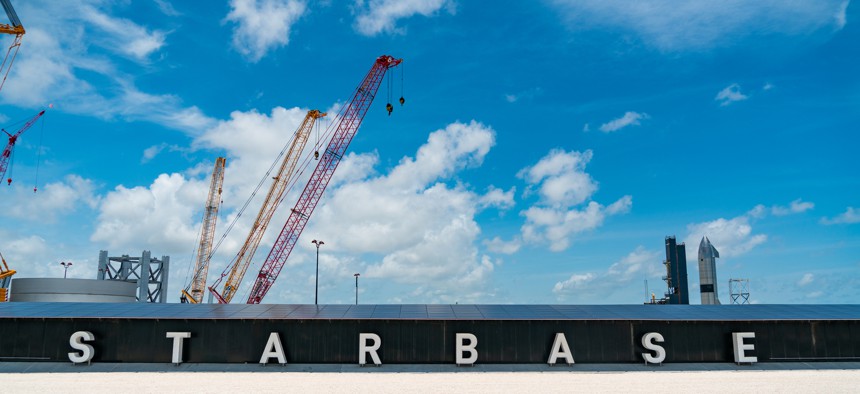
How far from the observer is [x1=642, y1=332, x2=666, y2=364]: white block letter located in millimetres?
42469

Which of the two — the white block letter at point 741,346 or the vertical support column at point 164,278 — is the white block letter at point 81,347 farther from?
the vertical support column at point 164,278

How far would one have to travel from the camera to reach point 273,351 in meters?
41.8

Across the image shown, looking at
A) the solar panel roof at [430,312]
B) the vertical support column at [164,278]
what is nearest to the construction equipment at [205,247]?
the vertical support column at [164,278]

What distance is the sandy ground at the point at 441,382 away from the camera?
1419 inches

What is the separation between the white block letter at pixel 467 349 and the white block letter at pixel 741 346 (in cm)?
1571

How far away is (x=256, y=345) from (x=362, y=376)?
7.26 metres

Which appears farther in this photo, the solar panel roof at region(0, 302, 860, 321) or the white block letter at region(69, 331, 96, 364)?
the solar panel roof at region(0, 302, 860, 321)

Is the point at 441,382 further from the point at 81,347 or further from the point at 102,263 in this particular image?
the point at 102,263

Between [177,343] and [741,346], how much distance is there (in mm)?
33544

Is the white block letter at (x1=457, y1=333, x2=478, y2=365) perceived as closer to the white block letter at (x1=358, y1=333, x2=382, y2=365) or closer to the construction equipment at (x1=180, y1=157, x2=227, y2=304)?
the white block letter at (x1=358, y1=333, x2=382, y2=365)

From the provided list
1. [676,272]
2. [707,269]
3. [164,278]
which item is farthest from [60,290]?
[676,272]

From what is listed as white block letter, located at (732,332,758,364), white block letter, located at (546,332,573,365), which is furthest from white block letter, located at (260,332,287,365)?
white block letter, located at (732,332,758,364)

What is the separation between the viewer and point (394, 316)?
43594mm

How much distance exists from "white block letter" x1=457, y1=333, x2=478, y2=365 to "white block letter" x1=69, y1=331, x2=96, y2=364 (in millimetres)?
21439
